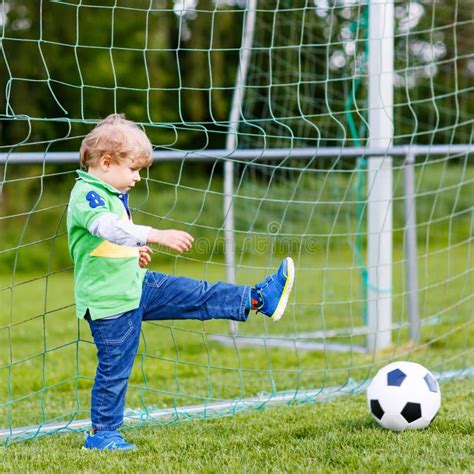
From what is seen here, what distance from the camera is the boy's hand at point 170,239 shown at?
10.0 feet

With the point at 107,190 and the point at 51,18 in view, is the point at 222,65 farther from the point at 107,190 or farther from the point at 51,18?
the point at 107,190

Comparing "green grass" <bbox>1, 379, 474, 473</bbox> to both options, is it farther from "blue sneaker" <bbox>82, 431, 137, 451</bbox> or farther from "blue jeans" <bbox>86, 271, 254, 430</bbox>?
"blue jeans" <bbox>86, 271, 254, 430</bbox>

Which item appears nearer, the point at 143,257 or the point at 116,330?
the point at 116,330

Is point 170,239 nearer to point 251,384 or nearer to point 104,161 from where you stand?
point 104,161

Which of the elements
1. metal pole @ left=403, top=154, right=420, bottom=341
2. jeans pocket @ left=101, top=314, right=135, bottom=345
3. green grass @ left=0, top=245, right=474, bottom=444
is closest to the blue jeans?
jeans pocket @ left=101, top=314, right=135, bottom=345

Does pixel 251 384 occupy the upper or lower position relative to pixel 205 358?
upper

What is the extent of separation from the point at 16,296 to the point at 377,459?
8300 mm

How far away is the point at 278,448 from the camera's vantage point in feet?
10.6

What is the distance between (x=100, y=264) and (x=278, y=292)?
30.0 inches

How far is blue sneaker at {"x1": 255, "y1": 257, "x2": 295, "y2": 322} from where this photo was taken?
141 inches

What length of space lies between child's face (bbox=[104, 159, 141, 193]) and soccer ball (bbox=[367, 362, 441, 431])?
1318 millimetres

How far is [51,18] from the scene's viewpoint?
17062 millimetres

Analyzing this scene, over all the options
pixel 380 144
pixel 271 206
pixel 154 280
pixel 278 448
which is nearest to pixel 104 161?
pixel 154 280

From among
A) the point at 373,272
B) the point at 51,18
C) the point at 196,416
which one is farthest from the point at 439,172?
the point at 196,416
